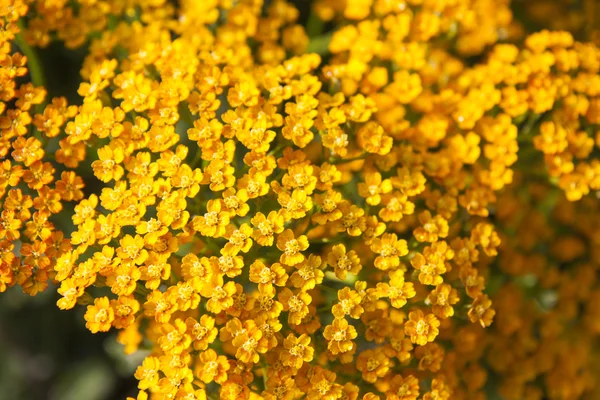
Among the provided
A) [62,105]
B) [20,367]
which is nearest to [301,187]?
[62,105]

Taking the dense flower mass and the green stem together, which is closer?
the dense flower mass

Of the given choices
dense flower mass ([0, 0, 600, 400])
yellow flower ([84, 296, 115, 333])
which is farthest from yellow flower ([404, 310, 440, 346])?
yellow flower ([84, 296, 115, 333])

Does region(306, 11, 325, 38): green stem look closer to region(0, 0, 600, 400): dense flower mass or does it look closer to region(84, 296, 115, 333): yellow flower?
region(0, 0, 600, 400): dense flower mass

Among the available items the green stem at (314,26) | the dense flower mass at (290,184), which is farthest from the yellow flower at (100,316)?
the green stem at (314,26)

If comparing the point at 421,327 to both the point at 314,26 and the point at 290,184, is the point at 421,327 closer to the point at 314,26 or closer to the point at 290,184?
the point at 290,184

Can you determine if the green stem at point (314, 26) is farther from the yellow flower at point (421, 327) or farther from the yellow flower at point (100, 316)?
the yellow flower at point (100, 316)

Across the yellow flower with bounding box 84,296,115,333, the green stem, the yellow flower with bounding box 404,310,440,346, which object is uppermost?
the yellow flower with bounding box 84,296,115,333

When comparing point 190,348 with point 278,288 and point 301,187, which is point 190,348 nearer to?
point 278,288

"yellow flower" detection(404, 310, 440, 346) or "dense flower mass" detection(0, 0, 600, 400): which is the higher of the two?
"dense flower mass" detection(0, 0, 600, 400)
